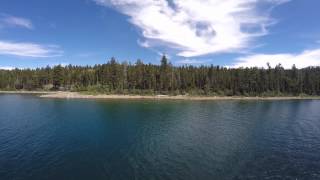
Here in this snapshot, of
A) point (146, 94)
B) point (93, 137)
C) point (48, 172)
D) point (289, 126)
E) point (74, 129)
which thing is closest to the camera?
point (48, 172)

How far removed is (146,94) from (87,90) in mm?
44467

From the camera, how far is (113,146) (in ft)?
161

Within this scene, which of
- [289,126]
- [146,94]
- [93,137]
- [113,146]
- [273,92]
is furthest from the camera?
[273,92]

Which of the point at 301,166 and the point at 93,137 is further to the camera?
the point at 93,137

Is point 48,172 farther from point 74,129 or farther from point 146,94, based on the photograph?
point 146,94

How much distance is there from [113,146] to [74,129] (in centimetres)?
1833

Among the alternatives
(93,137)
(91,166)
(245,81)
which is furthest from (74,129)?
(245,81)

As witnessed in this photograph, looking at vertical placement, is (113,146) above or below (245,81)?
below

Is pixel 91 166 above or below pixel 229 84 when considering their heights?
below

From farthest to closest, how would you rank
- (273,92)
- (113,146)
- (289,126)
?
(273,92) < (289,126) < (113,146)

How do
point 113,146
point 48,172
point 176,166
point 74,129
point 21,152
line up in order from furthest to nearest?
point 74,129, point 113,146, point 21,152, point 176,166, point 48,172

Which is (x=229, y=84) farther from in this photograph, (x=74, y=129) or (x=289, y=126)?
(x=74, y=129)

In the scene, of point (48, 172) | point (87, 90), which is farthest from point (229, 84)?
point (48, 172)

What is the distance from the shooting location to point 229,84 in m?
193
